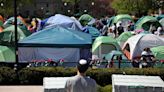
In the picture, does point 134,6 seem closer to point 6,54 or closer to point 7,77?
point 6,54

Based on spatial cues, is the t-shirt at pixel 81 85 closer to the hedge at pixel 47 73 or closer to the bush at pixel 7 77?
the hedge at pixel 47 73

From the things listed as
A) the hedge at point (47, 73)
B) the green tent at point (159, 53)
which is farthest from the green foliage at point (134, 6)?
the hedge at point (47, 73)

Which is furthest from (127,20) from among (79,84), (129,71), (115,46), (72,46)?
(79,84)

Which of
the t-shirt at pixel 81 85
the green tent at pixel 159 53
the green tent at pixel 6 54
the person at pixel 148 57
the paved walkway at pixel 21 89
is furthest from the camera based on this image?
the green tent at pixel 159 53

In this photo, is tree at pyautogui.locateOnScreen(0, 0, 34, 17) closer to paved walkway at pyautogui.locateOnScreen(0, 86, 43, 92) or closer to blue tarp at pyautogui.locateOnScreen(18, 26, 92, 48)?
blue tarp at pyautogui.locateOnScreen(18, 26, 92, 48)

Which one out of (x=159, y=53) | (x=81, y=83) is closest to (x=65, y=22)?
(x=159, y=53)

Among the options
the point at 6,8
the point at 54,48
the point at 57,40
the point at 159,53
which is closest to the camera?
the point at 54,48

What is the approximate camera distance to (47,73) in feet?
48.9

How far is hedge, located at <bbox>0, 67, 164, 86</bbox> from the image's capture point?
48.2 ft

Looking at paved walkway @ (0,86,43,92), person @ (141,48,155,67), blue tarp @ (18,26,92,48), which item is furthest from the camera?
blue tarp @ (18,26,92,48)

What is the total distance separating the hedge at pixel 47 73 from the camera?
14.7 metres

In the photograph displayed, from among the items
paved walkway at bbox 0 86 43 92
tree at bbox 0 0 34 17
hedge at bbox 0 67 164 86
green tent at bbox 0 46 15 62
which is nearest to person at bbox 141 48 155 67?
hedge at bbox 0 67 164 86

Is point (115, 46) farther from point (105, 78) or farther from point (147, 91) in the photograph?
point (147, 91)

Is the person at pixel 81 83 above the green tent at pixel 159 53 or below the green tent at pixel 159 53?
above
